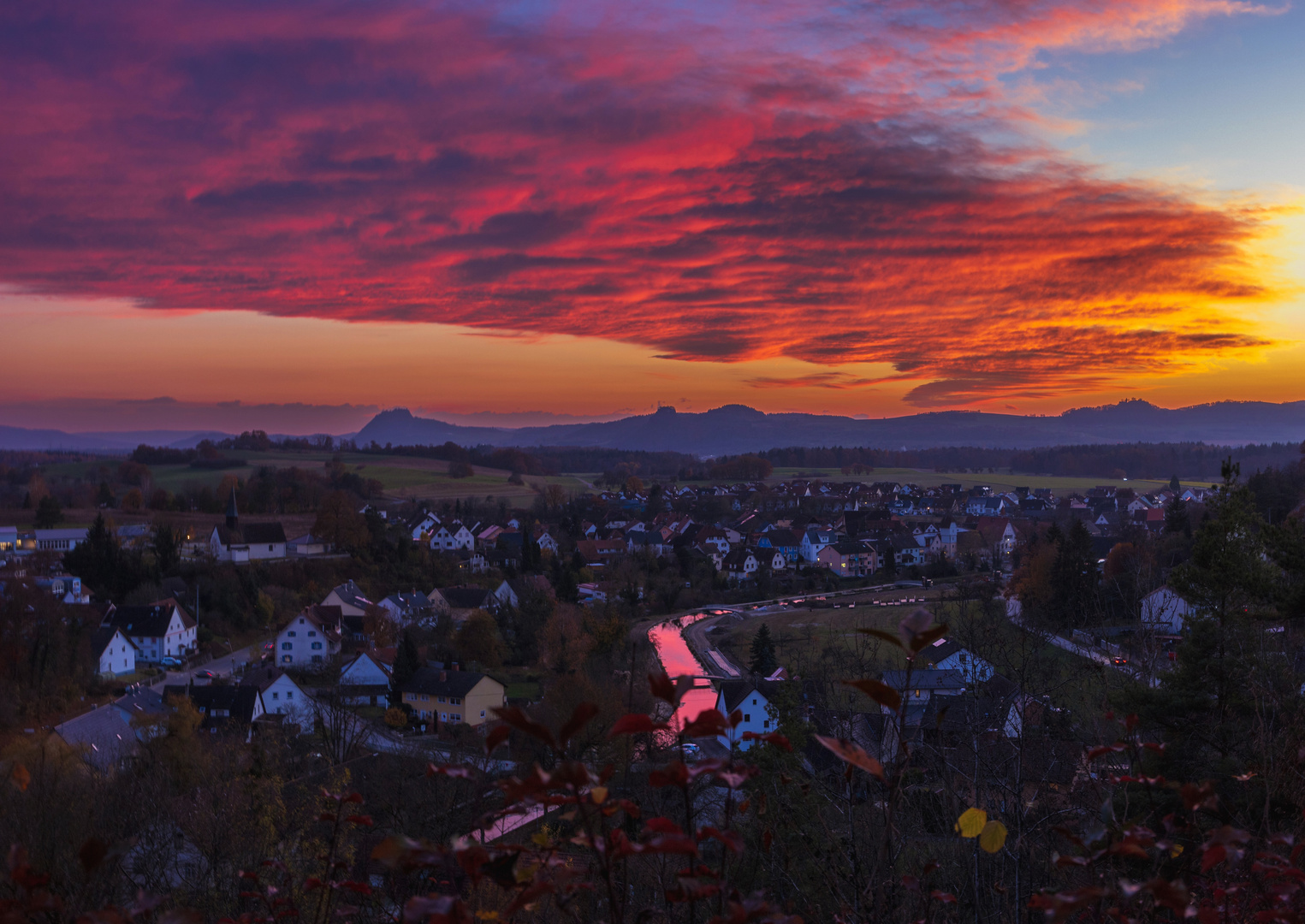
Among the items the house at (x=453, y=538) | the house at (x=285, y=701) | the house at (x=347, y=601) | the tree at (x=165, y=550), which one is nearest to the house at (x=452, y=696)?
the house at (x=285, y=701)

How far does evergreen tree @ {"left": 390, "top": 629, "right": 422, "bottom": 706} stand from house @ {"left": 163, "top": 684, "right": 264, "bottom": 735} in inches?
145

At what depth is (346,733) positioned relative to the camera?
64.5 ft

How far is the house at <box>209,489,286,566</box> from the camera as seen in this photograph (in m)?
38.6

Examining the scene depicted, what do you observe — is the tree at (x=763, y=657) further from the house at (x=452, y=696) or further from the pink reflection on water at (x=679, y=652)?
the house at (x=452, y=696)

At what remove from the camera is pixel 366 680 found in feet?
82.7

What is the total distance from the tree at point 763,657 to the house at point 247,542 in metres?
25.1

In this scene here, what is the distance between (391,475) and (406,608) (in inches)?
1661

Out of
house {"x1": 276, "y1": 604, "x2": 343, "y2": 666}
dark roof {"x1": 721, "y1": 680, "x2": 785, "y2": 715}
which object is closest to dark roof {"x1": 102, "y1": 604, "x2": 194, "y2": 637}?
house {"x1": 276, "y1": 604, "x2": 343, "y2": 666}

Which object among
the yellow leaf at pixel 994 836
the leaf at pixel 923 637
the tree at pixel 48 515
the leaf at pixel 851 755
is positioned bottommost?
the tree at pixel 48 515

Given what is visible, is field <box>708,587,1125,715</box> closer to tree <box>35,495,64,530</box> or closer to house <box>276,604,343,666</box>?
house <box>276,604,343,666</box>

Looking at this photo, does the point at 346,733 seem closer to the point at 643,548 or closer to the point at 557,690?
the point at 557,690

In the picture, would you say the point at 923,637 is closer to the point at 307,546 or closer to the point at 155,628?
the point at 155,628

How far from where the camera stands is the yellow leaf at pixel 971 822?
1575 mm

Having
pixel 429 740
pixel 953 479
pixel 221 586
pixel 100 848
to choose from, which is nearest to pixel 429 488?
pixel 221 586
